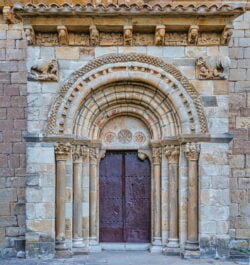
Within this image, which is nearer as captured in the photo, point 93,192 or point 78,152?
point 78,152

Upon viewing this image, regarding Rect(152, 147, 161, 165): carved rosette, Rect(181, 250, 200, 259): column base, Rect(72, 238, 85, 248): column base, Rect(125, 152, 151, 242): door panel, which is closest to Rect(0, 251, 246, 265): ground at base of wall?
Rect(181, 250, 200, 259): column base

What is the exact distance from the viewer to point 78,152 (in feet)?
24.3

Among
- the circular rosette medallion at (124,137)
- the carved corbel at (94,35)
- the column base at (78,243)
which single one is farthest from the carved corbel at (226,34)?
the column base at (78,243)

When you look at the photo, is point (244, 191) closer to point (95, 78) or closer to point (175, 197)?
point (175, 197)

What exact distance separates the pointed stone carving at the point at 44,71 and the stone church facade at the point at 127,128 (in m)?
0.02

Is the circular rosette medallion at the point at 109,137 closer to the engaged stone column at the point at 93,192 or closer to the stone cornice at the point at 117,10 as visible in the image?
the engaged stone column at the point at 93,192

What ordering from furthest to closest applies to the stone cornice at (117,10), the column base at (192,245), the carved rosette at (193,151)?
the carved rosette at (193,151), the column base at (192,245), the stone cornice at (117,10)

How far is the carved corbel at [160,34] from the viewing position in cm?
711

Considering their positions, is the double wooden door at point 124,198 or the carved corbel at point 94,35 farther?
the double wooden door at point 124,198

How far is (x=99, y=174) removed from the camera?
26.2 feet

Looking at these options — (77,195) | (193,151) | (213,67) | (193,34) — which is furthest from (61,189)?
(193,34)

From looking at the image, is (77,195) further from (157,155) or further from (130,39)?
(130,39)

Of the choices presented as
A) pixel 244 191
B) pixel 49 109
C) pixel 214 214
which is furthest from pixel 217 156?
pixel 49 109

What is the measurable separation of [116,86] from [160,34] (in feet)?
3.94
